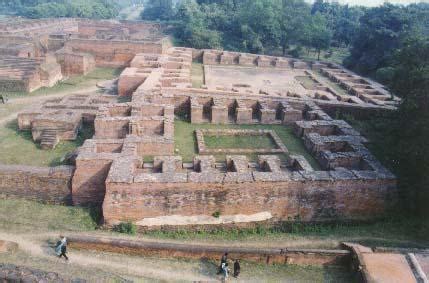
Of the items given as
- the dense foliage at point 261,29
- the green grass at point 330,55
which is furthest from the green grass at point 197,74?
the green grass at point 330,55

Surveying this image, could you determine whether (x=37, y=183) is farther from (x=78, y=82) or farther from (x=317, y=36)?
(x=317, y=36)

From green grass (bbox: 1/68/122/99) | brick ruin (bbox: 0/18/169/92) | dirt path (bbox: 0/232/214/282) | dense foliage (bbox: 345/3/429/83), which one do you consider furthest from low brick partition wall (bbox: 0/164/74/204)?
dense foliage (bbox: 345/3/429/83)

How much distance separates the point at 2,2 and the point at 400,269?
2735 inches

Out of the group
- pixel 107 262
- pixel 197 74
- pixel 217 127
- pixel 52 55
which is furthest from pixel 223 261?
pixel 52 55

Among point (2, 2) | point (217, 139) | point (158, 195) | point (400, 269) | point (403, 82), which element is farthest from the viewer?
point (2, 2)

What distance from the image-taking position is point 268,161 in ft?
34.9

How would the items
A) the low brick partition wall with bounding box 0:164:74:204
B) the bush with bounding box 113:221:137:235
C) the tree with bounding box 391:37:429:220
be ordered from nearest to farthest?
the bush with bounding box 113:221:137:235
the tree with bounding box 391:37:429:220
the low brick partition wall with bounding box 0:164:74:204

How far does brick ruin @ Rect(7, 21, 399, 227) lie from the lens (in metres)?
9.31

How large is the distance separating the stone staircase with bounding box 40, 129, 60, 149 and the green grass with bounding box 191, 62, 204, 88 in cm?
794

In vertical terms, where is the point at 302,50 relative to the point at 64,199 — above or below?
above

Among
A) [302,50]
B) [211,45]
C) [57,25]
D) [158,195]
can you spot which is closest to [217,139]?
[158,195]

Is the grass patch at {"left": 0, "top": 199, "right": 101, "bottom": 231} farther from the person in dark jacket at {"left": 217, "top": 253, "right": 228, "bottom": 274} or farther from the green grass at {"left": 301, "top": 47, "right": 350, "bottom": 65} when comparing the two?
the green grass at {"left": 301, "top": 47, "right": 350, "bottom": 65}

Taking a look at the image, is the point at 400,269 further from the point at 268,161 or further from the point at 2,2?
the point at 2,2

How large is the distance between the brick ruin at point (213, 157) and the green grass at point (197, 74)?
24.0 inches
